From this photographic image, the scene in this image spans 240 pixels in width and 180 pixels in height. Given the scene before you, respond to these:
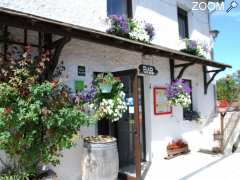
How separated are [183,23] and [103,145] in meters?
6.21

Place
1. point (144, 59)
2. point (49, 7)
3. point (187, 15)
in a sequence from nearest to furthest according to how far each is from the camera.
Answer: point (49, 7)
point (144, 59)
point (187, 15)

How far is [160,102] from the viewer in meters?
7.38

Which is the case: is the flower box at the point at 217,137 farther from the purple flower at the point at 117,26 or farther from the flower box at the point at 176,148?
the purple flower at the point at 117,26

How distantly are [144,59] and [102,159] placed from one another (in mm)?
3133

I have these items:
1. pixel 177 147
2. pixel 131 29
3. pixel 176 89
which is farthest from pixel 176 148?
pixel 131 29

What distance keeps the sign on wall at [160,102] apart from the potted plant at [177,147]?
0.87 m

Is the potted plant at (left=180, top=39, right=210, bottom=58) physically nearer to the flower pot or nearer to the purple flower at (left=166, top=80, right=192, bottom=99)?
the purple flower at (left=166, top=80, right=192, bottom=99)

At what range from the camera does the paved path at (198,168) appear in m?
5.68

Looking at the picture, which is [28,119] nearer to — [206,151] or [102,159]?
[102,159]

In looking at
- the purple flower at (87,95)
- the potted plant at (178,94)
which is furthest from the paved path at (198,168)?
the purple flower at (87,95)

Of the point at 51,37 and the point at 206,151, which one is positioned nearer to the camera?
the point at 51,37

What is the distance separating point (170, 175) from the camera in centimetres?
584

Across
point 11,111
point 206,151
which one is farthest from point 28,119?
point 206,151

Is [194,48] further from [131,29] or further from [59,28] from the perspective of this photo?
[59,28]
